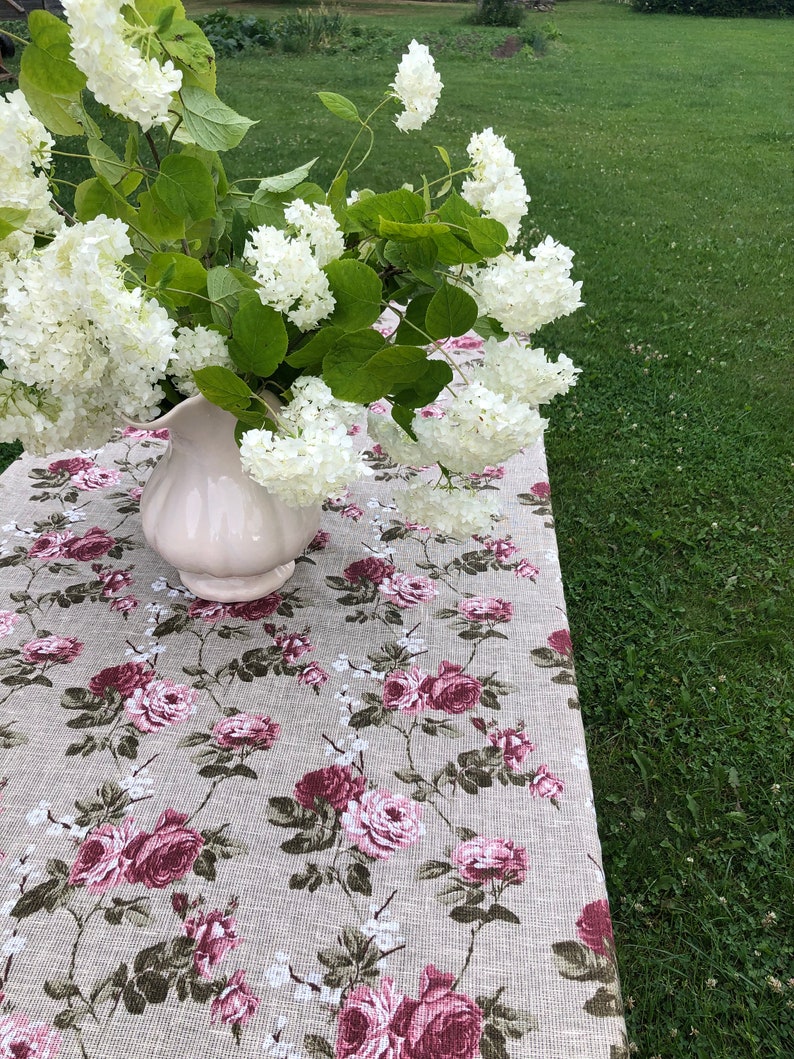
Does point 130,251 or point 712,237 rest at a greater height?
point 130,251

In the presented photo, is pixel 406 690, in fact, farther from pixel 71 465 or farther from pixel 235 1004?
pixel 71 465

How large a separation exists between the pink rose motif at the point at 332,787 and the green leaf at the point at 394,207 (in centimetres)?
63

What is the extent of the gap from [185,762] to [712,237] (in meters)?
5.11

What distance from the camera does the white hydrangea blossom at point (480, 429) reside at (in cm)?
88

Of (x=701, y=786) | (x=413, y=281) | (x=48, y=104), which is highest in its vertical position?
(x=48, y=104)

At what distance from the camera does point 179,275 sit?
0.88 meters

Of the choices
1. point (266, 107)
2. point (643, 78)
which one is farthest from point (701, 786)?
point (643, 78)

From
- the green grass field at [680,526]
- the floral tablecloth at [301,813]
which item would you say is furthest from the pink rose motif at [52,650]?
the green grass field at [680,526]

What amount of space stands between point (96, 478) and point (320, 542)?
0.47m

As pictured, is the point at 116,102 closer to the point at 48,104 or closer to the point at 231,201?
the point at 48,104

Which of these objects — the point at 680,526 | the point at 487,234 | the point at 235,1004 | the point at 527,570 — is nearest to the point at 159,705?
the point at 235,1004

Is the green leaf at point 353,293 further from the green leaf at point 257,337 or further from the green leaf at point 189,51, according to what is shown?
the green leaf at point 189,51

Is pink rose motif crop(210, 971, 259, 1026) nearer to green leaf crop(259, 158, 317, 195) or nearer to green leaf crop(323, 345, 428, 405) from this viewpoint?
green leaf crop(323, 345, 428, 405)

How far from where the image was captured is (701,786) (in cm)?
189
